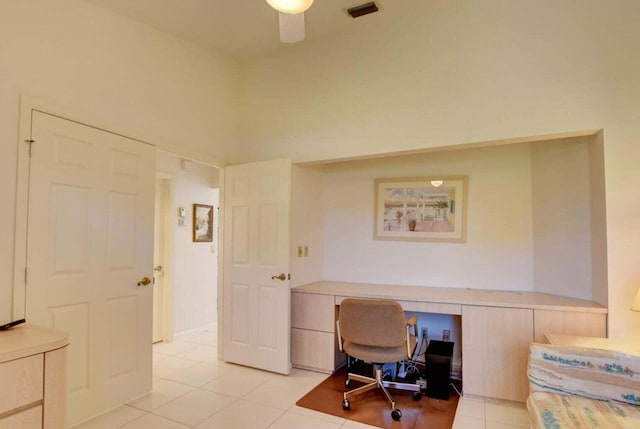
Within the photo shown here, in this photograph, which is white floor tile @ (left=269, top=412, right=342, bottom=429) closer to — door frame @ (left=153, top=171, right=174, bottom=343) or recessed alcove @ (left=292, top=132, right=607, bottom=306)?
recessed alcove @ (left=292, top=132, right=607, bottom=306)

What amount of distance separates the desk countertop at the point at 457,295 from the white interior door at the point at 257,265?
0.32m

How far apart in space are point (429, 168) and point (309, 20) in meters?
1.80

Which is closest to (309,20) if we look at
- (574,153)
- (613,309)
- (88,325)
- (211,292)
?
(574,153)

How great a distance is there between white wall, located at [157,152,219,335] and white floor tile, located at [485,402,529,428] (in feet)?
11.7

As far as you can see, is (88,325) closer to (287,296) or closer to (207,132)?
(287,296)

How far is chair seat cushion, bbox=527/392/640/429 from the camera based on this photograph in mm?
1669

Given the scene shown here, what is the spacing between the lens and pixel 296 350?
3.55m

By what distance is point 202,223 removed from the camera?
16.2 ft

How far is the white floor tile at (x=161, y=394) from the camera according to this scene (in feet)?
9.07

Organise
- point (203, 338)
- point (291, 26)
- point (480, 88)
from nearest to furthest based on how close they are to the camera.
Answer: point (291, 26) < point (480, 88) < point (203, 338)

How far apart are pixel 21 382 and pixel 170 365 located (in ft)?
6.93

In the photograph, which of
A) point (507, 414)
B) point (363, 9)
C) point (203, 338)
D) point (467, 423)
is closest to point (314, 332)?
point (467, 423)

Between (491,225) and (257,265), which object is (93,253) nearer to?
(257,265)

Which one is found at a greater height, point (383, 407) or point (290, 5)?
point (290, 5)
